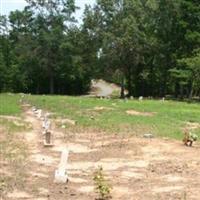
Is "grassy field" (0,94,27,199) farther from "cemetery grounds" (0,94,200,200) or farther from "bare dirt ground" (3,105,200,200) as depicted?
"bare dirt ground" (3,105,200,200)

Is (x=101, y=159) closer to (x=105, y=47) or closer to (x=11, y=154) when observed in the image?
(x=11, y=154)

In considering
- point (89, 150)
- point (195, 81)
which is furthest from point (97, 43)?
point (89, 150)

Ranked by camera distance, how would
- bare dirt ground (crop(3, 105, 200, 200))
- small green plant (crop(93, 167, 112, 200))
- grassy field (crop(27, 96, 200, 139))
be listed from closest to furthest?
small green plant (crop(93, 167, 112, 200)) < bare dirt ground (crop(3, 105, 200, 200)) < grassy field (crop(27, 96, 200, 139))

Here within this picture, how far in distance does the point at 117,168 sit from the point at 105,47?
174 feet

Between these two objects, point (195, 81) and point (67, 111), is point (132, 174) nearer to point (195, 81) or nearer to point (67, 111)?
point (67, 111)

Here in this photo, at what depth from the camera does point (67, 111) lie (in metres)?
35.2

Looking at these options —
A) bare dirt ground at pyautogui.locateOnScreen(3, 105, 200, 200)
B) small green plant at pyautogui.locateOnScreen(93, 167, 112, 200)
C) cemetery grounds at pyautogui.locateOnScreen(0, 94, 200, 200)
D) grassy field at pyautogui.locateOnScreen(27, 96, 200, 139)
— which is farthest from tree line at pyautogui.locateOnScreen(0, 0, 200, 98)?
small green plant at pyautogui.locateOnScreen(93, 167, 112, 200)

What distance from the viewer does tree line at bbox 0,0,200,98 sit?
6462 cm

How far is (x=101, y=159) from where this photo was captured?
1670 cm

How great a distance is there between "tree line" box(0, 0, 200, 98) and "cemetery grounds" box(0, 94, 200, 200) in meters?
34.4

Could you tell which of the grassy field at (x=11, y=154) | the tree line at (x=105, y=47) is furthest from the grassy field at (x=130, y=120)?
the tree line at (x=105, y=47)

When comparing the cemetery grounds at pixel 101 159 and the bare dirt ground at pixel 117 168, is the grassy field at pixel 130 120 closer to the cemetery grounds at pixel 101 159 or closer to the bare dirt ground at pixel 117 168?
the cemetery grounds at pixel 101 159

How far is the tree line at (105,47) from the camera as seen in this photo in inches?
2544

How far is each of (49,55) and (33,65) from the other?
244 cm
